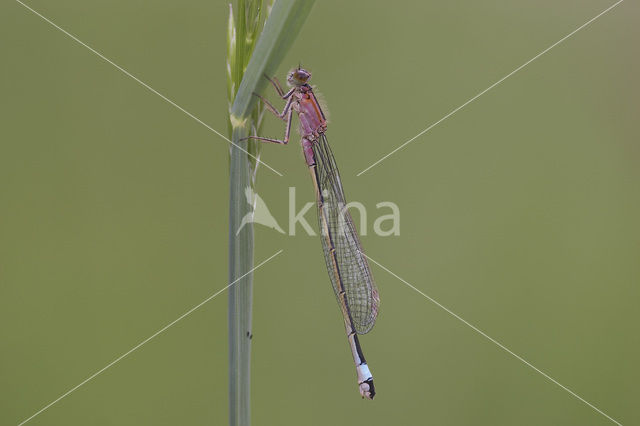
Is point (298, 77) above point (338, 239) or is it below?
above

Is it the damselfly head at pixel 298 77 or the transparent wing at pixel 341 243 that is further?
the transparent wing at pixel 341 243

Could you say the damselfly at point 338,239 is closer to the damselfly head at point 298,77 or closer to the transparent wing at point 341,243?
the transparent wing at point 341,243

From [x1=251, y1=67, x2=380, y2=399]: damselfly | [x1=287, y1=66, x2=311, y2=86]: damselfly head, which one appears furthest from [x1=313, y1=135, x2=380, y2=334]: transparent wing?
[x1=287, y1=66, x2=311, y2=86]: damselfly head

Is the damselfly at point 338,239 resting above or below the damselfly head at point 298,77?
below

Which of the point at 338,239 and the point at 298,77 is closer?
the point at 298,77

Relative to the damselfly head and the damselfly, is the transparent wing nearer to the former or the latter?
the damselfly

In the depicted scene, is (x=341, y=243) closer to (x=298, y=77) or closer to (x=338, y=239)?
(x=338, y=239)

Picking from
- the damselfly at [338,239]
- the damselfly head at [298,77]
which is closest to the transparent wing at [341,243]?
the damselfly at [338,239]

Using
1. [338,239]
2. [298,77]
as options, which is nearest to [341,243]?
[338,239]
